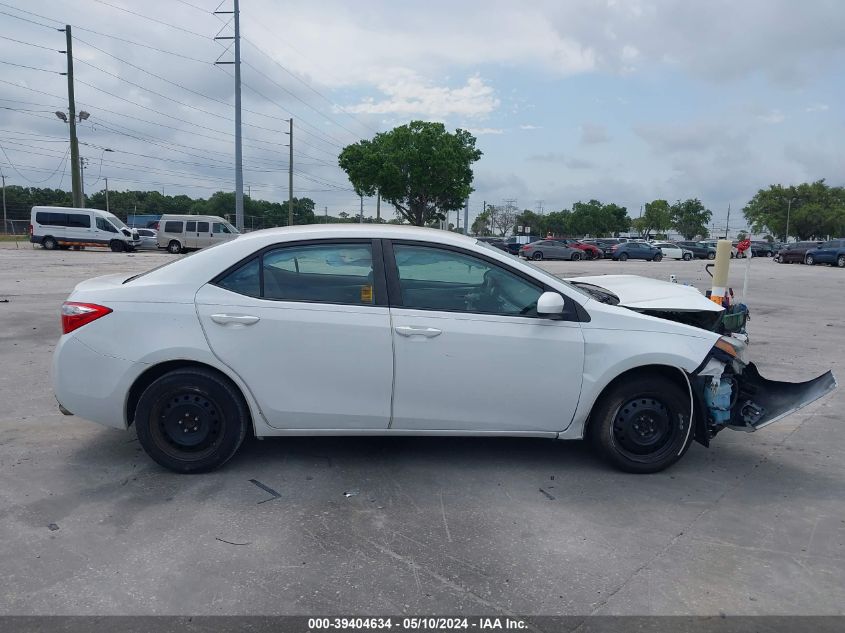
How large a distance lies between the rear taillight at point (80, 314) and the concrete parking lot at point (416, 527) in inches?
12.6

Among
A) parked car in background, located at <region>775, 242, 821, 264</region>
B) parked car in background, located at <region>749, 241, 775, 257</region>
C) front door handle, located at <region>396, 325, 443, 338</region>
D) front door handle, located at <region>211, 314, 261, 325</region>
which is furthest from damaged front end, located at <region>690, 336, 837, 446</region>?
parked car in background, located at <region>749, 241, 775, 257</region>

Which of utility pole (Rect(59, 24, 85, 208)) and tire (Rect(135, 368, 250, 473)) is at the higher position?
utility pole (Rect(59, 24, 85, 208))

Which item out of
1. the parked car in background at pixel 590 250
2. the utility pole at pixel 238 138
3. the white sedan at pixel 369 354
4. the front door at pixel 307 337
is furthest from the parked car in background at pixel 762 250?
the front door at pixel 307 337

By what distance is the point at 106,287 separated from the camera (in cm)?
432

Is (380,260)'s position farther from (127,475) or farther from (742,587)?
(742,587)

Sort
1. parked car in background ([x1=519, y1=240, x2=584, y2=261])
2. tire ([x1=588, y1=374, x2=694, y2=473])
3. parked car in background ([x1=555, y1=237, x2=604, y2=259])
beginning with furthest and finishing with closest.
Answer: parked car in background ([x1=555, y1=237, x2=604, y2=259]) < parked car in background ([x1=519, y1=240, x2=584, y2=261]) < tire ([x1=588, y1=374, x2=694, y2=473])

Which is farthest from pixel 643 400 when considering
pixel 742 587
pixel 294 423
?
pixel 294 423

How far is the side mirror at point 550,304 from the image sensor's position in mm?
3984

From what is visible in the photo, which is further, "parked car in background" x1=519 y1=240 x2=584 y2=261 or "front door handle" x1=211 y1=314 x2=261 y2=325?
"parked car in background" x1=519 y1=240 x2=584 y2=261

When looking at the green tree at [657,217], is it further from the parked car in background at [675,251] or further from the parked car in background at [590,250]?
the parked car in background at [590,250]

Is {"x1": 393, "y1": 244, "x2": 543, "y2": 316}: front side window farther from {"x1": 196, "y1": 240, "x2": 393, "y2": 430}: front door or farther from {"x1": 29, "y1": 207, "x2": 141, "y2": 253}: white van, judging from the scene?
{"x1": 29, "y1": 207, "x2": 141, "y2": 253}: white van

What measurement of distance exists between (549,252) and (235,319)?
41952 millimetres

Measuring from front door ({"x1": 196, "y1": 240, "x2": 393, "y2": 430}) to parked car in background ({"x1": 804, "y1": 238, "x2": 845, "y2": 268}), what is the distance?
1693 inches

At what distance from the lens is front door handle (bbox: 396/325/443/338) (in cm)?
406
